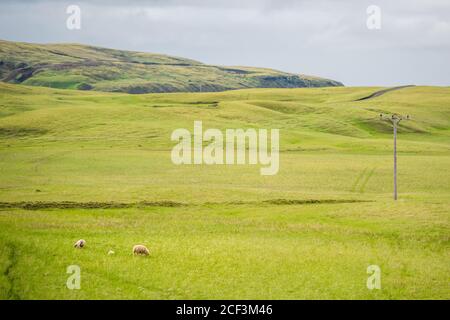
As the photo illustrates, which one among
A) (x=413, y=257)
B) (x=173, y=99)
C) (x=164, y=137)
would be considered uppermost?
(x=173, y=99)

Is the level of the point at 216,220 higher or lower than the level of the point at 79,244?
lower

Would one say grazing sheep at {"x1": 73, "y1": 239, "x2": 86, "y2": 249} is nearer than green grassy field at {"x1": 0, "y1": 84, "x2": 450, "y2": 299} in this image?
No

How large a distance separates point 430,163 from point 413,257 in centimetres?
5484

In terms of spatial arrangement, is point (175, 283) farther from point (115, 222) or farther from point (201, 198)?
point (201, 198)

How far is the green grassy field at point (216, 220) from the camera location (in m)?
→ 24.7

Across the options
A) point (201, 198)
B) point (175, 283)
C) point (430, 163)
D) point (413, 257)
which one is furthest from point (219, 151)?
point (175, 283)

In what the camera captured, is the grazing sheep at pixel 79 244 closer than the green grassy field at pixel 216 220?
No

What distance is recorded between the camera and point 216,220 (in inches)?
1699

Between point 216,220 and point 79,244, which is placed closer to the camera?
point 79,244

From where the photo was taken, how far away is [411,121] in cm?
14750

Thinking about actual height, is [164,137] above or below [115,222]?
above

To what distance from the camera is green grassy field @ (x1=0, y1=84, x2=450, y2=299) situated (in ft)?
81.1

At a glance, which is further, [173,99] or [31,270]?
[173,99]
